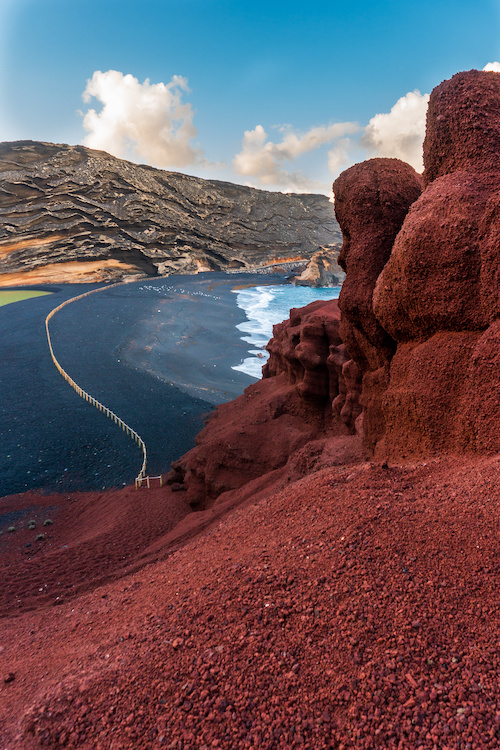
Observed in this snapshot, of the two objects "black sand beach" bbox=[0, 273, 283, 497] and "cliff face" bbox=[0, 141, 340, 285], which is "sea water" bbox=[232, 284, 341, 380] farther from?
"cliff face" bbox=[0, 141, 340, 285]

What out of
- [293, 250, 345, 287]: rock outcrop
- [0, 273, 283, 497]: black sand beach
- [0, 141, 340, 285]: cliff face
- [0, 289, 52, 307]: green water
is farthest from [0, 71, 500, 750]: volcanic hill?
[293, 250, 345, 287]: rock outcrop

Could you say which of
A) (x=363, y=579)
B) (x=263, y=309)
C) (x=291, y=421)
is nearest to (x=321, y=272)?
(x=263, y=309)

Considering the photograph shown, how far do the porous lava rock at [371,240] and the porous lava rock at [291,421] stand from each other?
212 cm

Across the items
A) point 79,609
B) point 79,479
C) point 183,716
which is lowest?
point 79,479

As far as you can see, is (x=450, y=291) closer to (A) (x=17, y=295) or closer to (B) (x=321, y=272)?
(A) (x=17, y=295)

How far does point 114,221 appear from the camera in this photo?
6969 cm

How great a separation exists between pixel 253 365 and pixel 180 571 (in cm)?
2621

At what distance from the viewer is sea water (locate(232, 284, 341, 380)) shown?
32263mm

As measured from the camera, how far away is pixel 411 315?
19.7ft

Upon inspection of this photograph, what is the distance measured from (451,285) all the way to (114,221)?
242 ft

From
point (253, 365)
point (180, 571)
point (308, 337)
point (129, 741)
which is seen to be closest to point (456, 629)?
point (129, 741)

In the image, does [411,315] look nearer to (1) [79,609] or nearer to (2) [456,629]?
(2) [456,629]

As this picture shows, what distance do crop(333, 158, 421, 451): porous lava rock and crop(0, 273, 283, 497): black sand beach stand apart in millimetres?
10886

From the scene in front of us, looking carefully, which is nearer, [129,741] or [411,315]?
[129,741]
